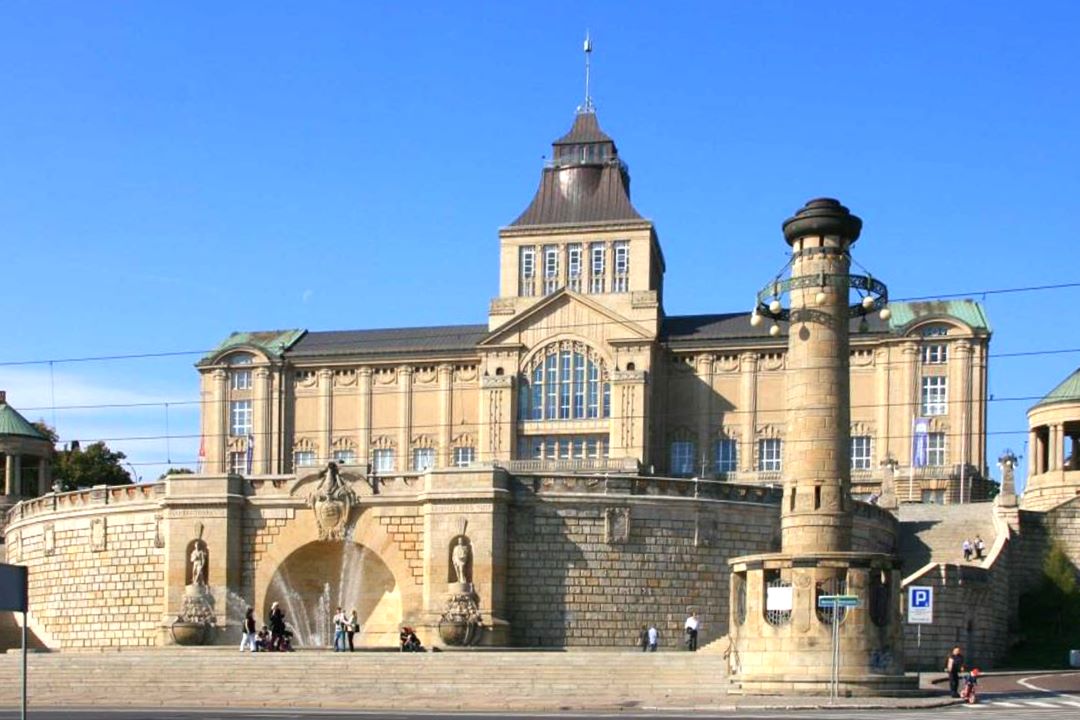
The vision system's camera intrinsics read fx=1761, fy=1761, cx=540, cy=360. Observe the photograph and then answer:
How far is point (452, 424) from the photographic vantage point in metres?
100

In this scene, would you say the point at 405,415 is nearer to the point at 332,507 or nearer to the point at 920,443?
the point at 920,443

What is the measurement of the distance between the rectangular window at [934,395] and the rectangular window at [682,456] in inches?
518

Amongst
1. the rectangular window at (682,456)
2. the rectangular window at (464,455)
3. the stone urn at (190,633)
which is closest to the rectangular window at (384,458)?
the rectangular window at (464,455)

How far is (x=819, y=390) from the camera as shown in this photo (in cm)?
4669

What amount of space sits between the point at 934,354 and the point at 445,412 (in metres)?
27.4

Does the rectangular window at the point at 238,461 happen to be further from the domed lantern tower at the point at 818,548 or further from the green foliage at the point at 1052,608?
the domed lantern tower at the point at 818,548

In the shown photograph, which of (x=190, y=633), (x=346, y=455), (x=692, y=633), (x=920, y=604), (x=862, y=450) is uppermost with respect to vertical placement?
(x=862, y=450)

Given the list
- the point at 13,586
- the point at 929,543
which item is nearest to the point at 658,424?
the point at 929,543

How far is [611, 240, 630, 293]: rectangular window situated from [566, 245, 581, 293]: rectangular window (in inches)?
81.0

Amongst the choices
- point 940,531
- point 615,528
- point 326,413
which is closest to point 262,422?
point 326,413

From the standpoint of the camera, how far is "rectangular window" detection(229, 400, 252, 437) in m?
102

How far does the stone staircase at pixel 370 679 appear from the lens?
1810 inches

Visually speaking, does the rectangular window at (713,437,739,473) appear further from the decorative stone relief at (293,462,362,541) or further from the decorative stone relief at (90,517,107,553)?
the decorative stone relief at (90,517,107,553)

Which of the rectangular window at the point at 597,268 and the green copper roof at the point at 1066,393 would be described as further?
the rectangular window at the point at 597,268
